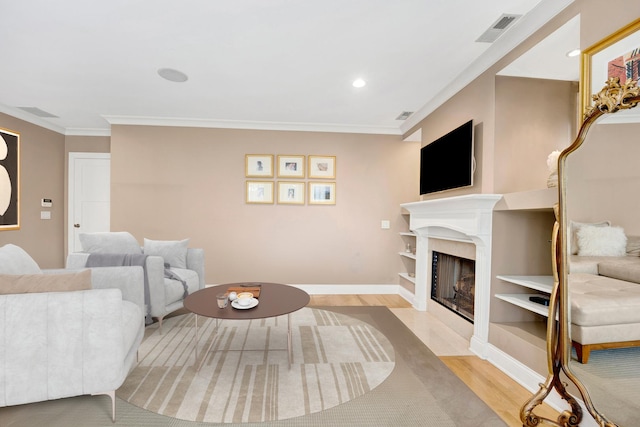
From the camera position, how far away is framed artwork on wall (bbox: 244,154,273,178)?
463 centimetres

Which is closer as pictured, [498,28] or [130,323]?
[130,323]

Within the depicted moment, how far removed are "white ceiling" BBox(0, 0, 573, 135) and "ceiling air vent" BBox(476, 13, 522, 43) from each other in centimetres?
5

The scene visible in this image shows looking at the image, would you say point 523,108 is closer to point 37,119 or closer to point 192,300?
point 192,300

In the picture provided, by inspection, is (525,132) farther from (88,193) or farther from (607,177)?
(88,193)

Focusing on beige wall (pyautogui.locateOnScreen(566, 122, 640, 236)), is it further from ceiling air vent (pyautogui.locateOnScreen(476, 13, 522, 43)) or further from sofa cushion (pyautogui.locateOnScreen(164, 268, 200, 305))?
sofa cushion (pyautogui.locateOnScreen(164, 268, 200, 305))

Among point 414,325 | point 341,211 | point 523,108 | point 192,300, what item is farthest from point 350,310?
point 523,108

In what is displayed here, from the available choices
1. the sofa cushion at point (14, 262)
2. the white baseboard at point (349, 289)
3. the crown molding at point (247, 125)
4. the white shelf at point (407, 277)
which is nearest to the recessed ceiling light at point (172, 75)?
the crown molding at point (247, 125)

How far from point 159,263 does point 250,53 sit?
206 cm

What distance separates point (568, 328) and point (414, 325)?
1952 mm

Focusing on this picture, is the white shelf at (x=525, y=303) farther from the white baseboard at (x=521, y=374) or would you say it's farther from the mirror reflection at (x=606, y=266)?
the mirror reflection at (x=606, y=266)

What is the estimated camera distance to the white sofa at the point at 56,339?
1.58 m

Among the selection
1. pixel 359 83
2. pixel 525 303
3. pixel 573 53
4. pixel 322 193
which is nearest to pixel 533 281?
pixel 525 303

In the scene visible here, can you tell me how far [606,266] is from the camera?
4.70 feet

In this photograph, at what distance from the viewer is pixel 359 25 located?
88.5 inches
